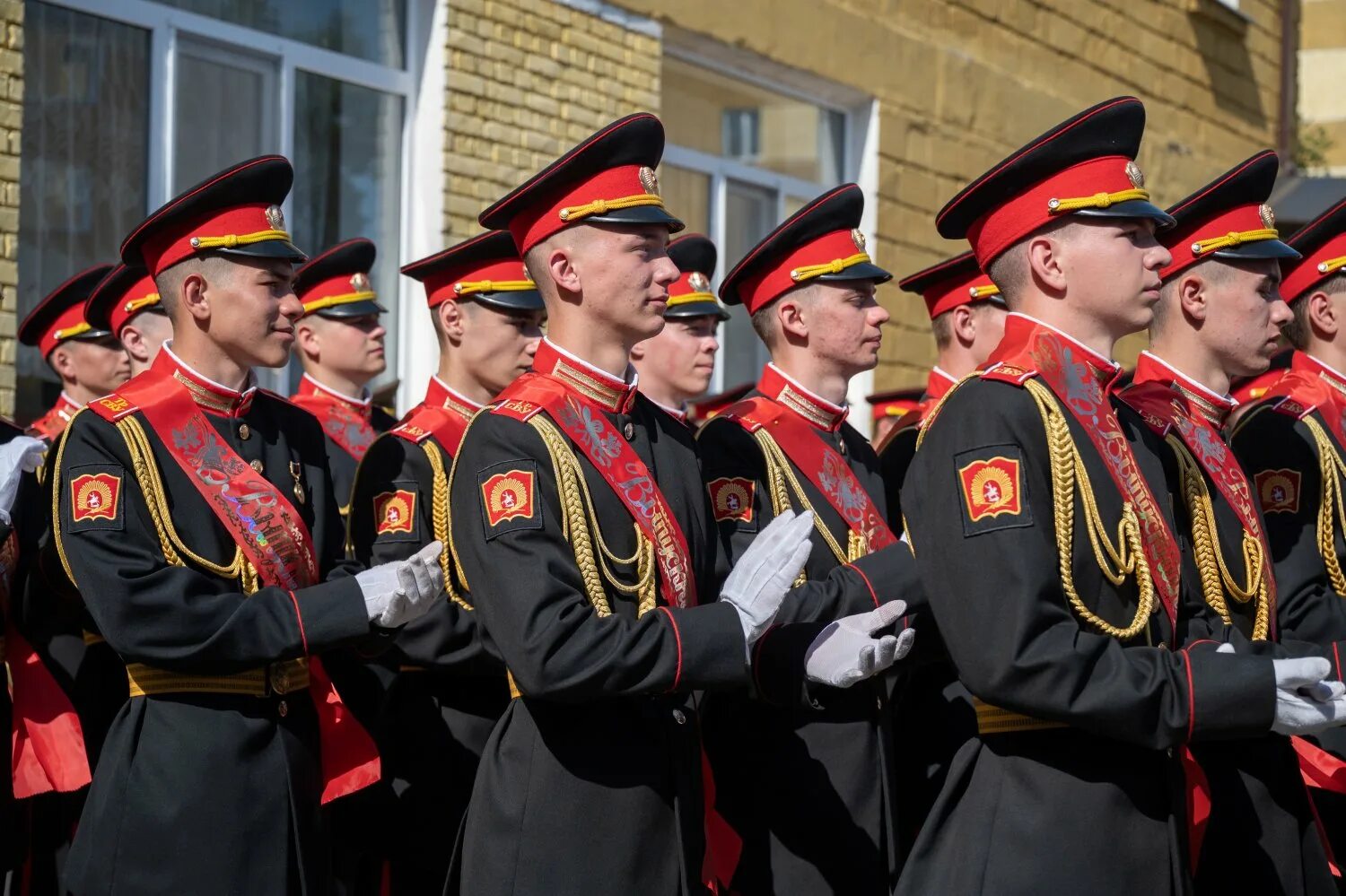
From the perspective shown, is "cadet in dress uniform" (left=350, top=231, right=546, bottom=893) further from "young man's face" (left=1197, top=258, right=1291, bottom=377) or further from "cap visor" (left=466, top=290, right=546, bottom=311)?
"young man's face" (left=1197, top=258, right=1291, bottom=377)

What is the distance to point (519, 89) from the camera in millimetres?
8898

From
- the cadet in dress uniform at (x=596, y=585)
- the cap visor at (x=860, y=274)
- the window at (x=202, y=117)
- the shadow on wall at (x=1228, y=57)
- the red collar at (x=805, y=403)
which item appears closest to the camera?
the cadet in dress uniform at (x=596, y=585)

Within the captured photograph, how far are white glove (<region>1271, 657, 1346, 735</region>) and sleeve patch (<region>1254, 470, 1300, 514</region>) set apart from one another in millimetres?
1581

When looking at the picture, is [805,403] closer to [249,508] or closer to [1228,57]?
[249,508]

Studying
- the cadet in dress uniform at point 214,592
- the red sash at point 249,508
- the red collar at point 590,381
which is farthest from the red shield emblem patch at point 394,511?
the red collar at point 590,381

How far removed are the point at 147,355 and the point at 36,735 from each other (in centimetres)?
170

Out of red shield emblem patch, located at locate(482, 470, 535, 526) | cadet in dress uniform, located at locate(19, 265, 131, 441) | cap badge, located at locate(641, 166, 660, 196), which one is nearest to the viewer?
red shield emblem patch, located at locate(482, 470, 535, 526)

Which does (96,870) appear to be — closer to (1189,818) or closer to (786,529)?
(786,529)

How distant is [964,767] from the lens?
11.6 feet

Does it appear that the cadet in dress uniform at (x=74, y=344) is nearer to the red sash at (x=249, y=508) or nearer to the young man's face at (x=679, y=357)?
the young man's face at (x=679, y=357)

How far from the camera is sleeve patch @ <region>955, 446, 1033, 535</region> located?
330 cm

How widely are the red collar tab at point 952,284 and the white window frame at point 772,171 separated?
3.17 m

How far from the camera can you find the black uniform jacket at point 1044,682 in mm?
3191

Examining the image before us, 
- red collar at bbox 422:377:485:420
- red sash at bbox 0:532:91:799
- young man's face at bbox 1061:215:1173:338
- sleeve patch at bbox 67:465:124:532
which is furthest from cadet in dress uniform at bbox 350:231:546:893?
young man's face at bbox 1061:215:1173:338
